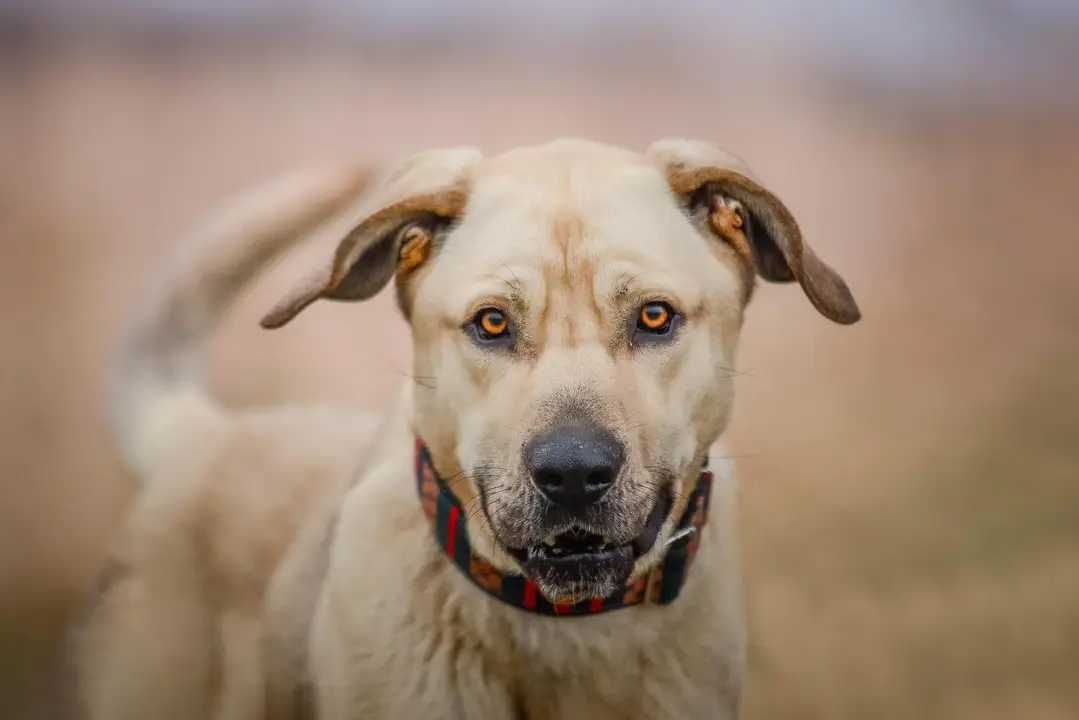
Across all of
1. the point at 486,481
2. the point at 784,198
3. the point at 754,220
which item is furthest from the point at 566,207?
the point at 784,198

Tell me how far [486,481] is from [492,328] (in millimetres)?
210

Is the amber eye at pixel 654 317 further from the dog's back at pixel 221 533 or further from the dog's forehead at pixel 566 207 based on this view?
the dog's back at pixel 221 533

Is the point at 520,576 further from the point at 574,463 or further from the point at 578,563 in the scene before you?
the point at 574,463

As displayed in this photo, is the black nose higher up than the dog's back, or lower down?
higher up

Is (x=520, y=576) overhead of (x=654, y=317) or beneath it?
beneath

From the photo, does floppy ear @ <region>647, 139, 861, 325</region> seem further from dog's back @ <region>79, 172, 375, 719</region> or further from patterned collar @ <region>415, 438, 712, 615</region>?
dog's back @ <region>79, 172, 375, 719</region>

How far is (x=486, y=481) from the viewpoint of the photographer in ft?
4.66

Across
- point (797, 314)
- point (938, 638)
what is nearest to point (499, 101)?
point (797, 314)

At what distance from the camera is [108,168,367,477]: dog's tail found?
1.99 m

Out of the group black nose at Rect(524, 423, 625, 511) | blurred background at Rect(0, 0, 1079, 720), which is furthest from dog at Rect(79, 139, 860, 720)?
blurred background at Rect(0, 0, 1079, 720)

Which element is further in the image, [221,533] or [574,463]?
[221,533]

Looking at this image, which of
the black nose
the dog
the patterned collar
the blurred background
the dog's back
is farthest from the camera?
the blurred background

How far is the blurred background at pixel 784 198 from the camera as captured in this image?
6.73 feet

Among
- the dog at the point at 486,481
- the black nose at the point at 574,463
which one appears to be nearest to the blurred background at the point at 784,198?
the dog at the point at 486,481
